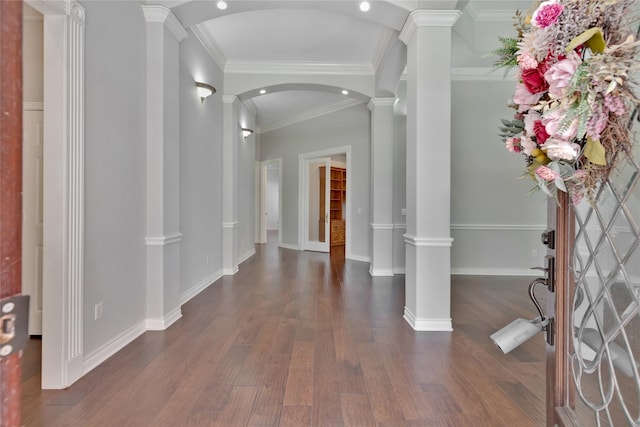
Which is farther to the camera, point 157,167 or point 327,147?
point 327,147

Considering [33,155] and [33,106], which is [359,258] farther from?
[33,106]

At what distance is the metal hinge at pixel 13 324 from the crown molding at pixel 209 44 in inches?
158

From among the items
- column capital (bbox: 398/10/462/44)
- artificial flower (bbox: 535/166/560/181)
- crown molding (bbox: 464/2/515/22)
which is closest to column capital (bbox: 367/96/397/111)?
crown molding (bbox: 464/2/515/22)

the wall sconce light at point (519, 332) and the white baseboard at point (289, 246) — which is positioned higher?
the wall sconce light at point (519, 332)

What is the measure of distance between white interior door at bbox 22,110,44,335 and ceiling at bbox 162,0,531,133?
1523 mm

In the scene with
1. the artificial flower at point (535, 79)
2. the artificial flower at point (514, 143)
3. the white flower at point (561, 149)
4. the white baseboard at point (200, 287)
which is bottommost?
the white baseboard at point (200, 287)

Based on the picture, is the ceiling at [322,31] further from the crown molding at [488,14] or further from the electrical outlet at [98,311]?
the electrical outlet at [98,311]

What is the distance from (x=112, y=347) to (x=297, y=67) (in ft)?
13.4

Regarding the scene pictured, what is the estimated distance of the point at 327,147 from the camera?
23.3 ft

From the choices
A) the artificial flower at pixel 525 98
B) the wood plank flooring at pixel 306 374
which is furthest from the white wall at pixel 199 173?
the artificial flower at pixel 525 98

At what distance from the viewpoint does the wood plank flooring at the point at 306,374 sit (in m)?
1.69

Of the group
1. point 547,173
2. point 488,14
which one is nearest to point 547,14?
point 547,173

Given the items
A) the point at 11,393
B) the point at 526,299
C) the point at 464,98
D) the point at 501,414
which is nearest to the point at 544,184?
the point at 11,393

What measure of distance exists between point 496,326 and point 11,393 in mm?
3284
